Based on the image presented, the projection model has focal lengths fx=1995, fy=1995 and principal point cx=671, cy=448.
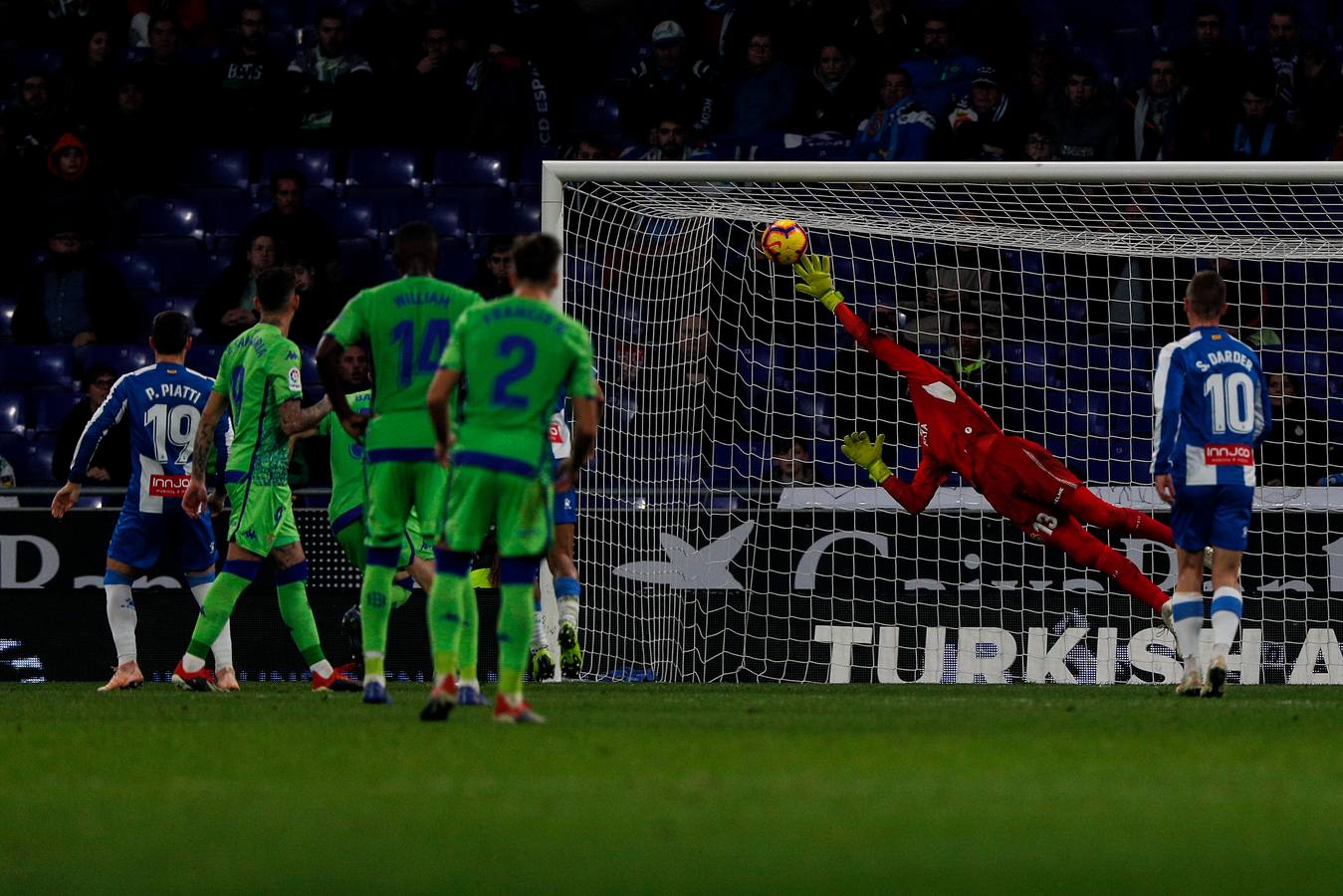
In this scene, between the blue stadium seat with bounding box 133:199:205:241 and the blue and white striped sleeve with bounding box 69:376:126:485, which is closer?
the blue and white striped sleeve with bounding box 69:376:126:485

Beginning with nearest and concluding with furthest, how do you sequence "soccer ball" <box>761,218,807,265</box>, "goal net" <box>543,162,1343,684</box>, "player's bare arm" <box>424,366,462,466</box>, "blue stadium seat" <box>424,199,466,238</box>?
"player's bare arm" <box>424,366,462,466</box>, "soccer ball" <box>761,218,807,265</box>, "goal net" <box>543,162,1343,684</box>, "blue stadium seat" <box>424,199,466,238</box>

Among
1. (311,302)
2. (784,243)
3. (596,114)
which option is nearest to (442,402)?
(784,243)

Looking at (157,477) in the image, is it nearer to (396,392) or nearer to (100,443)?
(396,392)

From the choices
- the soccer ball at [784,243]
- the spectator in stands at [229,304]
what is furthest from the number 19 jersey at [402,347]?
the spectator in stands at [229,304]

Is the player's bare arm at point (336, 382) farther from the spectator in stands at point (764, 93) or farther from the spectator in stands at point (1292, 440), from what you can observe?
the spectator in stands at point (764, 93)

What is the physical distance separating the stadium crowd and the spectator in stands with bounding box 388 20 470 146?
0.06 ft

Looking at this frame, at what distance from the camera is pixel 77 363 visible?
15.1 meters

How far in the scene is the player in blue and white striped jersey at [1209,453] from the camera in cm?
894

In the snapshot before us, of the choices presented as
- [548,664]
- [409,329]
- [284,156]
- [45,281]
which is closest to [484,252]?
[284,156]

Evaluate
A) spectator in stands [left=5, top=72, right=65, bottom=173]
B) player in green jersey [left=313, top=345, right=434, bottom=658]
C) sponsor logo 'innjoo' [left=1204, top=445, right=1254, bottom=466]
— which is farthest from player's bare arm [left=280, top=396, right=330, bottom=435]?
spectator in stands [left=5, top=72, right=65, bottom=173]

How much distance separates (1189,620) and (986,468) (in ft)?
6.56

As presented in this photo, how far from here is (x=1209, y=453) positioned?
8.99 m

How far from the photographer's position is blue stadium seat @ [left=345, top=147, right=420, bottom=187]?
1627cm

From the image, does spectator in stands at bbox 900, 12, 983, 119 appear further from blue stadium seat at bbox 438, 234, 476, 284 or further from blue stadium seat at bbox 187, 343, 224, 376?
blue stadium seat at bbox 187, 343, 224, 376
